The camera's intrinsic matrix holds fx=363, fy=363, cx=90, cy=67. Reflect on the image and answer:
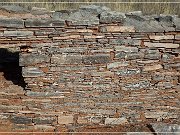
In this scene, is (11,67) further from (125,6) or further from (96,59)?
(125,6)

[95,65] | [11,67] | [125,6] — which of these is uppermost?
[125,6]

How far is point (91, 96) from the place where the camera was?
5.70 metres

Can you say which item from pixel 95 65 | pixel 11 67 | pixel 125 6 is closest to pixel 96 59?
pixel 95 65

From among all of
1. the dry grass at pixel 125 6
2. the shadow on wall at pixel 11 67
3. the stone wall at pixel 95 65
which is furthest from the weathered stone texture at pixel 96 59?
the dry grass at pixel 125 6

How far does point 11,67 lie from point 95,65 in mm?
1894

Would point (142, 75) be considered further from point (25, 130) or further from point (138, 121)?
point (25, 130)

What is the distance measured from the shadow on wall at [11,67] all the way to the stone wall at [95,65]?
21.6 inches

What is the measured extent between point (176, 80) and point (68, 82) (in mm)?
1726

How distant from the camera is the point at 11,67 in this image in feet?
21.6

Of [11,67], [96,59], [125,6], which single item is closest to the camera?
[96,59]

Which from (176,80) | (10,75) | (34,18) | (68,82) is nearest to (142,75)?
(176,80)

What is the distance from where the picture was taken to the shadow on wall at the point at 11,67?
606 cm

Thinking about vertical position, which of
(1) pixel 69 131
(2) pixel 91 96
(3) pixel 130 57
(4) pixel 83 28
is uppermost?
(4) pixel 83 28

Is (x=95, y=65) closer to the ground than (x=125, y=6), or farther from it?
closer to the ground
